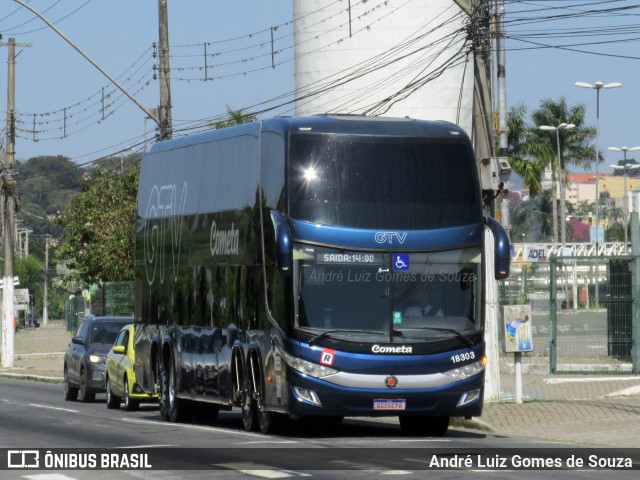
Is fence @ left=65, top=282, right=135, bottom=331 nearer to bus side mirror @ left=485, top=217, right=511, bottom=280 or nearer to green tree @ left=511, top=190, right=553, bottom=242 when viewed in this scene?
bus side mirror @ left=485, top=217, right=511, bottom=280

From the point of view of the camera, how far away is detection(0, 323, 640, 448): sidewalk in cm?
1944

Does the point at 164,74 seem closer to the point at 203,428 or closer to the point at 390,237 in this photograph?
the point at 203,428

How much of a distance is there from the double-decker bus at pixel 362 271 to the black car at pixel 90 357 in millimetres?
11849

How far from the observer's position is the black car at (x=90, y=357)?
105 feet

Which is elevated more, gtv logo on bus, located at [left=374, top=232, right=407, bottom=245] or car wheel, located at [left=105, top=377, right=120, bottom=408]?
gtv logo on bus, located at [left=374, top=232, right=407, bottom=245]

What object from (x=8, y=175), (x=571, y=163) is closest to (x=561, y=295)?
(x=8, y=175)

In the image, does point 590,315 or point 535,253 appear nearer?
point 590,315

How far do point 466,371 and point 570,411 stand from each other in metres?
4.26

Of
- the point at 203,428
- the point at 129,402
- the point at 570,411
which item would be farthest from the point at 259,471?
the point at 129,402

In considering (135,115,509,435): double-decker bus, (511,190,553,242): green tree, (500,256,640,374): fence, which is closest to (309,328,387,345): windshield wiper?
(135,115,509,435): double-decker bus

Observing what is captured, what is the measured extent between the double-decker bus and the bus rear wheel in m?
0.02

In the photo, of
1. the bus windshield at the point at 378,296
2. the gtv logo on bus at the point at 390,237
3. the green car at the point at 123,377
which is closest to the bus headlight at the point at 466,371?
the bus windshield at the point at 378,296

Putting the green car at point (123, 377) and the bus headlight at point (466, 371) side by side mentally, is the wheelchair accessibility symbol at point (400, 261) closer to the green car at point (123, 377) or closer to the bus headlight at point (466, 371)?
the bus headlight at point (466, 371)

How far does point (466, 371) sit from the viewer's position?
19.1 metres
